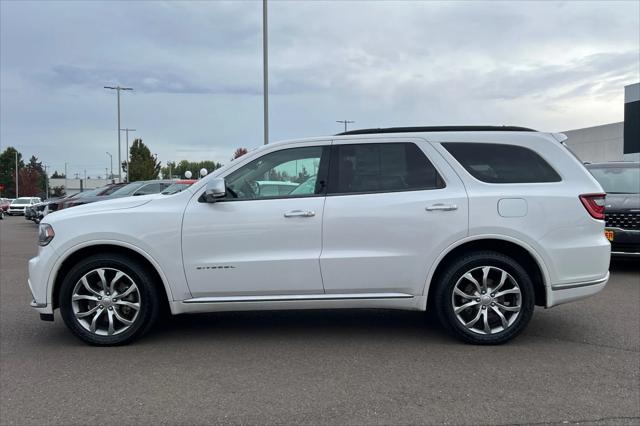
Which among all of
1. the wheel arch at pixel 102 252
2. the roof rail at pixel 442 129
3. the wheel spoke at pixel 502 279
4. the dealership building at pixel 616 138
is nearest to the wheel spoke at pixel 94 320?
the wheel arch at pixel 102 252

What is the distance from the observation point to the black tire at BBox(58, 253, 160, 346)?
479cm

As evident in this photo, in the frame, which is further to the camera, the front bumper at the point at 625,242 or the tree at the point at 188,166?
the tree at the point at 188,166

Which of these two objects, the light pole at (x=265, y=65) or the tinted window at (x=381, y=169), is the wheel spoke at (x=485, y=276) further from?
the light pole at (x=265, y=65)

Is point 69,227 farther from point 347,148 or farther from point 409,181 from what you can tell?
point 409,181

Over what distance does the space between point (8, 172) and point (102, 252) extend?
366 feet

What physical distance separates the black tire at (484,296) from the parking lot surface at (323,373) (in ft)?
Result: 0.40

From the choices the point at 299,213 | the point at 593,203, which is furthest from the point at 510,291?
the point at 299,213

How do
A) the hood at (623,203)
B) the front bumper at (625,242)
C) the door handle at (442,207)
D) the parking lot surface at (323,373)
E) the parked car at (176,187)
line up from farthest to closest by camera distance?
the hood at (623,203)
the front bumper at (625,242)
the parked car at (176,187)
the door handle at (442,207)
the parking lot surface at (323,373)

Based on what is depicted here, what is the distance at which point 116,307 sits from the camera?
15.9ft

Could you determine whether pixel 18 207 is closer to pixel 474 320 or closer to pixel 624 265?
pixel 624 265

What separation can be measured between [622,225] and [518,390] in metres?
5.31

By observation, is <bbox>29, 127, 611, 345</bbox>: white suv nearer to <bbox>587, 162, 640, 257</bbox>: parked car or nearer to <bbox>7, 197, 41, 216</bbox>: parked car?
<bbox>587, 162, 640, 257</bbox>: parked car

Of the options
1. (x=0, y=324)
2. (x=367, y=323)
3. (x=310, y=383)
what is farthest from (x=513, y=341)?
(x=0, y=324)

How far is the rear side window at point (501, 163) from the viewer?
4895 millimetres
